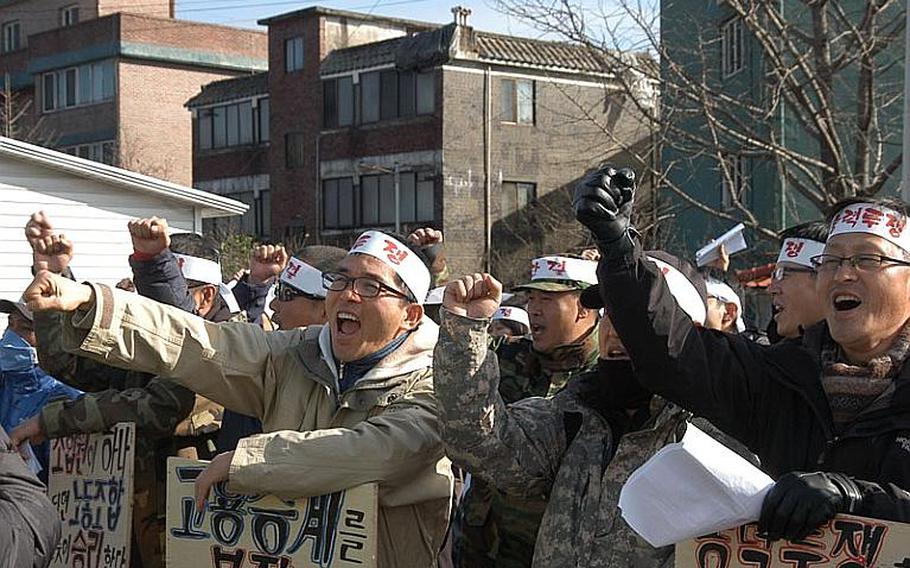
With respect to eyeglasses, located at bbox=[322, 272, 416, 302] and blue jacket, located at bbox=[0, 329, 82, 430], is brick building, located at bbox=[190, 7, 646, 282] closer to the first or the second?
blue jacket, located at bbox=[0, 329, 82, 430]

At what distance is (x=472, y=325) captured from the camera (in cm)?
383

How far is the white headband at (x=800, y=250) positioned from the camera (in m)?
5.82

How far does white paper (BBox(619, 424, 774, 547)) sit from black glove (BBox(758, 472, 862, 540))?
47 mm

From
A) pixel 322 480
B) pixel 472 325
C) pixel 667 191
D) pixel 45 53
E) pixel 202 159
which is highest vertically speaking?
pixel 45 53

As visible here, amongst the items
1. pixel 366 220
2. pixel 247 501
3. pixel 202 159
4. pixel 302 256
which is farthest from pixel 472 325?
pixel 202 159

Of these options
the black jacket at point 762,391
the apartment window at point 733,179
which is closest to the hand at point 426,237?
the black jacket at point 762,391

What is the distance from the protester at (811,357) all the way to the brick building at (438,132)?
95.5ft

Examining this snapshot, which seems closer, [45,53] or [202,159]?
[202,159]

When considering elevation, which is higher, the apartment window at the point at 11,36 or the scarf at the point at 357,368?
the apartment window at the point at 11,36

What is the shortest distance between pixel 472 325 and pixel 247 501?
110cm

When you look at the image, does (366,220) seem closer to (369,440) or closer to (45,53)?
(45,53)

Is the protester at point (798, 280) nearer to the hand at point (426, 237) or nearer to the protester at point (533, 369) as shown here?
the protester at point (533, 369)

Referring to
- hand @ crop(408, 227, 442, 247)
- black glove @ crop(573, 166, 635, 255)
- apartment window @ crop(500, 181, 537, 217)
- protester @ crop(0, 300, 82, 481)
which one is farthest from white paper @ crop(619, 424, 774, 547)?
apartment window @ crop(500, 181, 537, 217)

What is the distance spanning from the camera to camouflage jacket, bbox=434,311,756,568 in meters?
3.70
